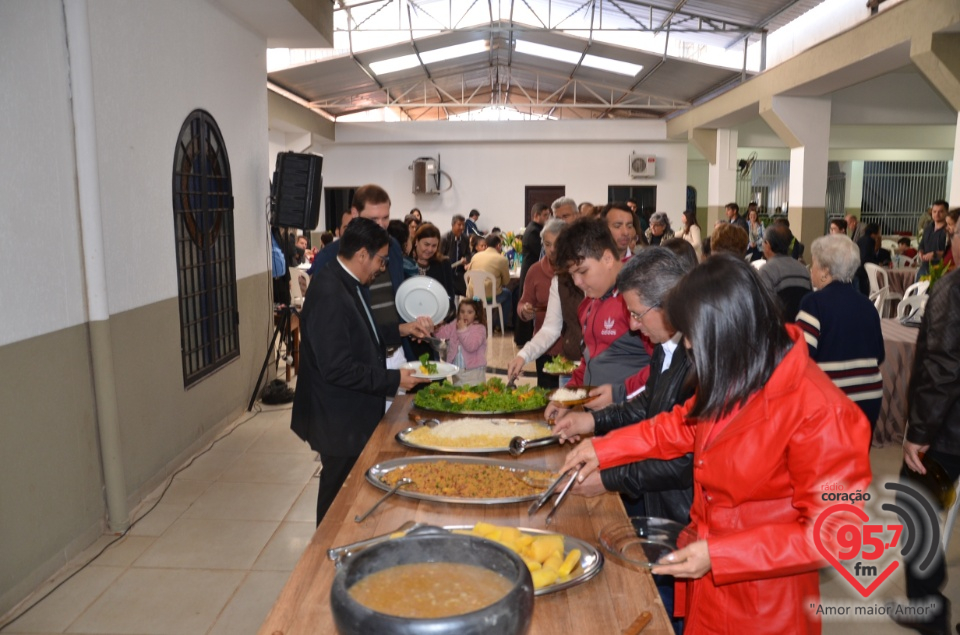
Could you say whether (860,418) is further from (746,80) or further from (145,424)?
(746,80)

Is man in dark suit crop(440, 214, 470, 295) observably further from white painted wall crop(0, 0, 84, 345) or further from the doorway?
white painted wall crop(0, 0, 84, 345)

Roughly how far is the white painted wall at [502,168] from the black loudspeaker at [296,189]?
804 centimetres

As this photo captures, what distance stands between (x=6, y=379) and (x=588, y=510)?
224 cm

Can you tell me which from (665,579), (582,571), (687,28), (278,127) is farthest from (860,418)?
(278,127)

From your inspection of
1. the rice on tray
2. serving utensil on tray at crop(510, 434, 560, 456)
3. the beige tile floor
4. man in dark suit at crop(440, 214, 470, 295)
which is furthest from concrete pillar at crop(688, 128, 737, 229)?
serving utensil on tray at crop(510, 434, 560, 456)

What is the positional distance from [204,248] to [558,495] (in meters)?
3.73

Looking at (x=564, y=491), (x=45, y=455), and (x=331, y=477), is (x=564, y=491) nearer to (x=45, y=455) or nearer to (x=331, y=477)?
(x=331, y=477)

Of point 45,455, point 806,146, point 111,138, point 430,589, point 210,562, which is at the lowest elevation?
point 210,562

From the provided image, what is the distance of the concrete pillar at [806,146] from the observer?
30.5ft

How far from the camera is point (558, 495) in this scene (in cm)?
176

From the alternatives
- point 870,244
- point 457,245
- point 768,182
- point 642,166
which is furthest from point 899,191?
point 457,245

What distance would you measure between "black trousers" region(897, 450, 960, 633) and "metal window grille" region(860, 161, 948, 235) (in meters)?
14.7

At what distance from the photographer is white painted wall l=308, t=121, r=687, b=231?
13977 millimetres

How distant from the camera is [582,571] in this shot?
1.37m
